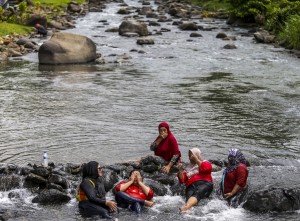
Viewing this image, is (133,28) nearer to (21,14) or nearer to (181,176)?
(21,14)

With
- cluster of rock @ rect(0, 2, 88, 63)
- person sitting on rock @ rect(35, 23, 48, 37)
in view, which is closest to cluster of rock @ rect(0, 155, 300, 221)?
cluster of rock @ rect(0, 2, 88, 63)

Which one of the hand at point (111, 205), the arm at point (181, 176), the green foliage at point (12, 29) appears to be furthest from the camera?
the green foliage at point (12, 29)

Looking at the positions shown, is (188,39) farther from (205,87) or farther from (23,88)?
(23,88)

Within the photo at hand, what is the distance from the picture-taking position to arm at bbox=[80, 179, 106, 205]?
41.8ft

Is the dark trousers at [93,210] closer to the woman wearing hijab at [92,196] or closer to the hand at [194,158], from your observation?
the woman wearing hijab at [92,196]

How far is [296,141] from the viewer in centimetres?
1877

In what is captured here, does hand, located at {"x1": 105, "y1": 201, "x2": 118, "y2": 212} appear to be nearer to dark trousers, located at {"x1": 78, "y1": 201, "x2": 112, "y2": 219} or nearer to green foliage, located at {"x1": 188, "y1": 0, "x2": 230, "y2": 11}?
dark trousers, located at {"x1": 78, "y1": 201, "x2": 112, "y2": 219}

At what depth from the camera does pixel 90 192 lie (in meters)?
12.8

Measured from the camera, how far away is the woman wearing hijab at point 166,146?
15440mm

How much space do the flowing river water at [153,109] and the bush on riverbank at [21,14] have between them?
26.9 ft

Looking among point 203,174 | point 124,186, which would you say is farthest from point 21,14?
point 203,174

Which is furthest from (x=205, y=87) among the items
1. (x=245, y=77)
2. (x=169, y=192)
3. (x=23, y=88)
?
(x=169, y=192)

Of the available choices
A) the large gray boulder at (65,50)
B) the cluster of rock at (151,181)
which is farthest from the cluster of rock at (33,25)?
the cluster of rock at (151,181)

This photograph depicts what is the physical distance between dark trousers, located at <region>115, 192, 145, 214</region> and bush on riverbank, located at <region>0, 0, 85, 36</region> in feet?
99.5
